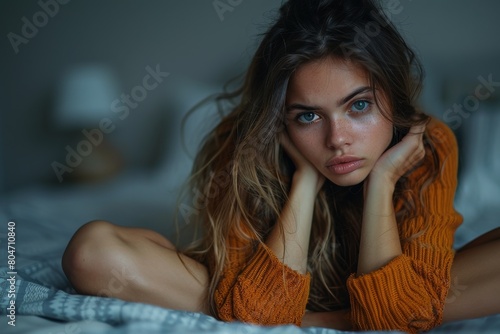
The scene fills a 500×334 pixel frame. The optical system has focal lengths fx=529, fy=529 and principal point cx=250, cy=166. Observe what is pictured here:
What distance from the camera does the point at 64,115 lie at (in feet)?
7.80

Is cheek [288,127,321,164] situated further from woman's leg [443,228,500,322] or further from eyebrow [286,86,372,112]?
woman's leg [443,228,500,322]

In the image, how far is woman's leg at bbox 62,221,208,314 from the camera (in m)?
0.93

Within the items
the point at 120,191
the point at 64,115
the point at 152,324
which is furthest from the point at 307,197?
the point at 64,115

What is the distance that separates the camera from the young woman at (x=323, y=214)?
37.6 inches

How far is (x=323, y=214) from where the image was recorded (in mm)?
1226

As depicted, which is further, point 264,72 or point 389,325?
point 264,72

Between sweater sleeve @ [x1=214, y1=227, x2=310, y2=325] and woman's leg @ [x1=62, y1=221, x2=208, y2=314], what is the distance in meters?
0.07

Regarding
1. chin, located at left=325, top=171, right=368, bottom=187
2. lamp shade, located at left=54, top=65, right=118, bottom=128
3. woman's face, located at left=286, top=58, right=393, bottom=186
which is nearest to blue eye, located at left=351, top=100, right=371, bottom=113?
woman's face, located at left=286, top=58, right=393, bottom=186

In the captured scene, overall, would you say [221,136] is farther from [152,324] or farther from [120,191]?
[120,191]

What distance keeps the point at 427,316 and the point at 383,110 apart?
404mm

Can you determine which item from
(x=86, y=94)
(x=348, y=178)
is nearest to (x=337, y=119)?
(x=348, y=178)

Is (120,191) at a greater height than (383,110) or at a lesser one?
lesser

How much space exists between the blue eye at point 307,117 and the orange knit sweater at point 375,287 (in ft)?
0.87

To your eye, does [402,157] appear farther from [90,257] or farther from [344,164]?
[90,257]
